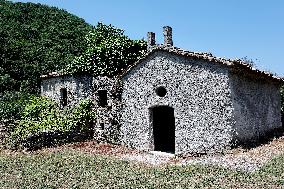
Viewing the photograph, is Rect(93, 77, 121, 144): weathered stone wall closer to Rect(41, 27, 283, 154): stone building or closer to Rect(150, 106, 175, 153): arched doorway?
Rect(41, 27, 283, 154): stone building

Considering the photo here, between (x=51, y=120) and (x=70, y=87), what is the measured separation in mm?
2655

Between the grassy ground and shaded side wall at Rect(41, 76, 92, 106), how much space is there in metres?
6.26

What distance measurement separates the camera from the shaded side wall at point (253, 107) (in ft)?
56.2

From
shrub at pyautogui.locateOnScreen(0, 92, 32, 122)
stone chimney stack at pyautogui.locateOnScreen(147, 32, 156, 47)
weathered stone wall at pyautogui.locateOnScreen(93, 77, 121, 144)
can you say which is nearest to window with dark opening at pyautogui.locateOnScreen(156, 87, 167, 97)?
weathered stone wall at pyautogui.locateOnScreen(93, 77, 121, 144)

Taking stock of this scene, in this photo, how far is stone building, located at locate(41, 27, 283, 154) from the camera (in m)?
16.7

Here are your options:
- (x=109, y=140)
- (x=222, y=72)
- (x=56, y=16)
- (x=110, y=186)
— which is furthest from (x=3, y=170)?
(x=56, y=16)

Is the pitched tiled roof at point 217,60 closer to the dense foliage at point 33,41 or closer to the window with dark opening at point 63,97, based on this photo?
the window with dark opening at point 63,97

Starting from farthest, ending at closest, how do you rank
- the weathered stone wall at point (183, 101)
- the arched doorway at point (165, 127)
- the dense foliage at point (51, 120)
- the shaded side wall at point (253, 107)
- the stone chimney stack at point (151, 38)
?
the stone chimney stack at point (151, 38) < the arched doorway at point (165, 127) < the dense foliage at point (51, 120) < the shaded side wall at point (253, 107) < the weathered stone wall at point (183, 101)

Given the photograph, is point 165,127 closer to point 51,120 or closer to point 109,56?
point 109,56

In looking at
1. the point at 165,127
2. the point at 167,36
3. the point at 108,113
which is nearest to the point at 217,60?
the point at 167,36

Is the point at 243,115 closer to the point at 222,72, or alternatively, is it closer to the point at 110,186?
the point at 222,72

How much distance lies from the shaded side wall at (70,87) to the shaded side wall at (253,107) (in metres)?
8.49

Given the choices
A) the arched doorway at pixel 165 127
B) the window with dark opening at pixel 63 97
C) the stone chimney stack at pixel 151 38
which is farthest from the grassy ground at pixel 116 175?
the window with dark opening at pixel 63 97

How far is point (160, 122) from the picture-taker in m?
20.3
